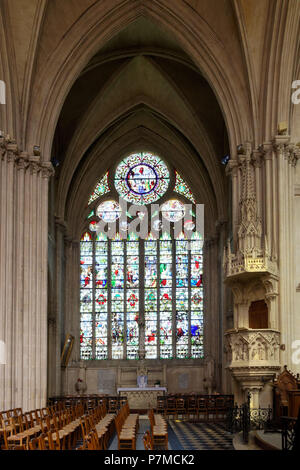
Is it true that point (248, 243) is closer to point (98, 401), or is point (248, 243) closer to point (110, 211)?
point (98, 401)

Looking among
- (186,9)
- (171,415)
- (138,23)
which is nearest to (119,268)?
(171,415)

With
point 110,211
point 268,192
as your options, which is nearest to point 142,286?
point 110,211

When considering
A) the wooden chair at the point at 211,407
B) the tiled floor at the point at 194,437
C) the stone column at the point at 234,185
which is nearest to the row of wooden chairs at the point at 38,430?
the tiled floor at the point at 194,437

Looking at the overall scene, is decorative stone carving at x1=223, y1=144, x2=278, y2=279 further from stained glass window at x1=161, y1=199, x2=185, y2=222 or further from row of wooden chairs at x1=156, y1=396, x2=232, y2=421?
stained glass window at x1=161, y1=199, x2=185, y2=222

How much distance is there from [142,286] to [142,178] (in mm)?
5700

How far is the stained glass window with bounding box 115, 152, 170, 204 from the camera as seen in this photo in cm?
3662

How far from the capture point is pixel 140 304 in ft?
116

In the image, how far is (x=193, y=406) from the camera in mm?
25812

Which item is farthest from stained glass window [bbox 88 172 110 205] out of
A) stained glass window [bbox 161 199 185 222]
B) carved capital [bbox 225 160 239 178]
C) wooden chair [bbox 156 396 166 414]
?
carved capital [bbox 225 160 239 178]

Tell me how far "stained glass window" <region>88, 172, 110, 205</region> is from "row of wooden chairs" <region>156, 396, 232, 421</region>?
44.7 ft

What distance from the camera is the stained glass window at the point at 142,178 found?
36.6 m

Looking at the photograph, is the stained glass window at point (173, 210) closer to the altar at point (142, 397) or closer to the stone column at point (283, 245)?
the altar at point (142, 397)

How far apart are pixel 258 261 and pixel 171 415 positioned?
10114mm

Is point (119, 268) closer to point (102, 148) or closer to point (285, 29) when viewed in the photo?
point (102, 148)
